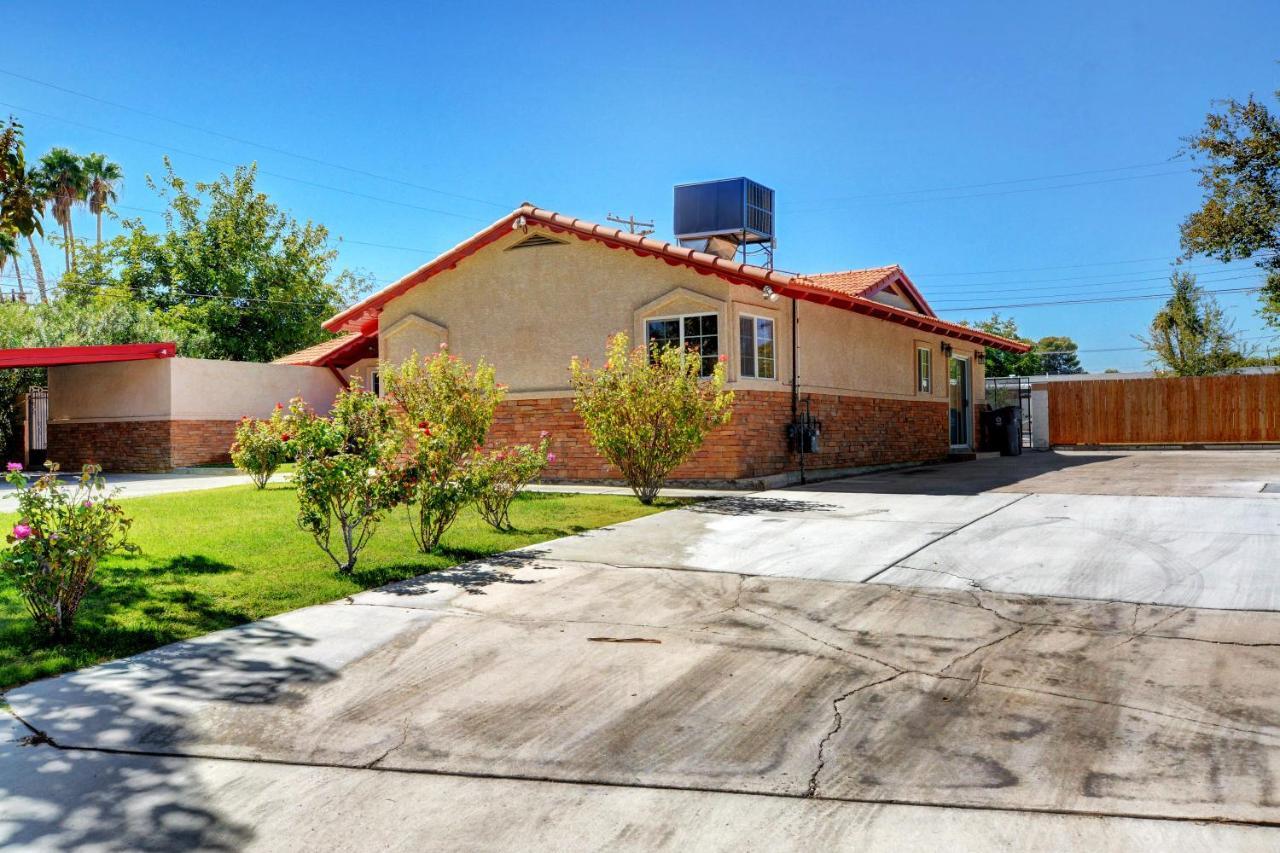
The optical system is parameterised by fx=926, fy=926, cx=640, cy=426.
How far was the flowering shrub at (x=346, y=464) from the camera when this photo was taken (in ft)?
23.9

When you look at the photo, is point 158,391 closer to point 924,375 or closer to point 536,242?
point 536,242

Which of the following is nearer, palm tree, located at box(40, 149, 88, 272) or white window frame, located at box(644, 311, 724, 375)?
white window frame, located at box(644, 311, 724, 375)

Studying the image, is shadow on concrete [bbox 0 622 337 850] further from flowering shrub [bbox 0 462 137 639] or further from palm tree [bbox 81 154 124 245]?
palm tree [bbox 81 154 124 245]

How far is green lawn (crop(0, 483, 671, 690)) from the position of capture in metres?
5.77

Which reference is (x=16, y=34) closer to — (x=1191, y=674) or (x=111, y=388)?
(x=111, y=388)

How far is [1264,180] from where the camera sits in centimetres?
2317

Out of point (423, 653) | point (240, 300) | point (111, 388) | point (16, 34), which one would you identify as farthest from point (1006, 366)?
point (423, 653)

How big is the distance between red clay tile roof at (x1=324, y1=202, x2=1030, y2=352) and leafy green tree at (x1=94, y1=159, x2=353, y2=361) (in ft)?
62.0

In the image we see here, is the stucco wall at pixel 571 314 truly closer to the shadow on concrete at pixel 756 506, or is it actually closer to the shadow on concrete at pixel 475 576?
the shadow on concrete at pixel 756 506

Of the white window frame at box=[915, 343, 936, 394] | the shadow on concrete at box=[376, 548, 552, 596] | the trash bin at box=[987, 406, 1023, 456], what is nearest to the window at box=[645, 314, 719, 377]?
the shadow on concrete at box=[376, 548, 552, 596]

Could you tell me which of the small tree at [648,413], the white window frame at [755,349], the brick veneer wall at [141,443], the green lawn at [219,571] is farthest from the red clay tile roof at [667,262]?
the brick veneer wall at [141,443]

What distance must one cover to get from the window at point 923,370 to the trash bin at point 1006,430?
332 cm

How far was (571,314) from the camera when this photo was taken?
16.6 metres

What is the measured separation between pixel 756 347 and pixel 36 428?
20463mm
